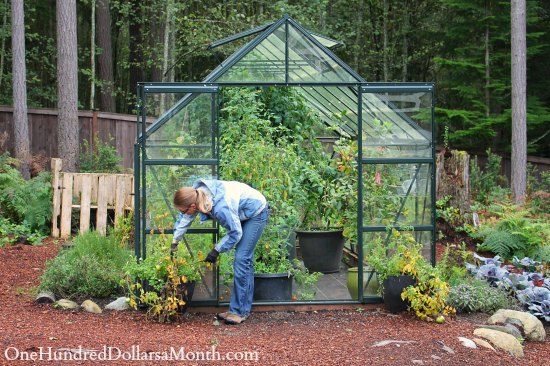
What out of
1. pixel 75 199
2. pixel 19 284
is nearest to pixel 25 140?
pixel 75 199

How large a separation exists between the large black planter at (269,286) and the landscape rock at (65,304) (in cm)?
189

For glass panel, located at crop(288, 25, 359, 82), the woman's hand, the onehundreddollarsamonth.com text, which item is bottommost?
the onehundreddollarsamonth.com text

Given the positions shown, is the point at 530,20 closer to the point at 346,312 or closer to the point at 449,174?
the point at 449,174

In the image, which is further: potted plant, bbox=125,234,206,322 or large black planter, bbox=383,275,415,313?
large black planter, bbox=383,275,415,313

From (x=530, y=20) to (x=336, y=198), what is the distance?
10253 millimetres

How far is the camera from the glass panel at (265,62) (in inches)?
314

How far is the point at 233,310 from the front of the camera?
23.9 feet

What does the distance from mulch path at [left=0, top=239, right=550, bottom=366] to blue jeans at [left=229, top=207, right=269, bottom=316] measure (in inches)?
7.7

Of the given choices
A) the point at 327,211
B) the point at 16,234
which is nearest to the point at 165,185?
the point at 327,211

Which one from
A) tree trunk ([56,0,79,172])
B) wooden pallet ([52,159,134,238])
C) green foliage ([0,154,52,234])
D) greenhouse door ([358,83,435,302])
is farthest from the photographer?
tree trunk ([56,0,79,172])

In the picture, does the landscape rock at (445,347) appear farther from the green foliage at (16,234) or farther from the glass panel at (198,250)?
the green foliage at (16,234)

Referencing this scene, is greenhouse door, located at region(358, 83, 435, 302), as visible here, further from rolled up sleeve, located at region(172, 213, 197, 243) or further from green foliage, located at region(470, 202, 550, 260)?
green foliage, located at region(470, 202, 550, 260)

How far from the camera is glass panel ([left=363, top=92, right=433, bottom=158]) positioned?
7988 mm

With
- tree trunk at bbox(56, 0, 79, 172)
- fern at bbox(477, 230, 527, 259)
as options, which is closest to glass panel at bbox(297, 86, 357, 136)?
fern at bbox(477, 230, 527, 259)
